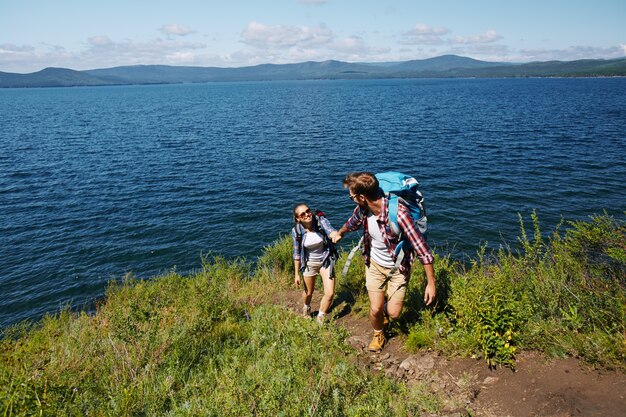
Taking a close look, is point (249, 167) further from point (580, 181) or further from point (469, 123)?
point (469, 123)

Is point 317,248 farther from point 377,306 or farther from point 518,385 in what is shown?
point 518,385

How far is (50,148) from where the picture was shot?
36406mm

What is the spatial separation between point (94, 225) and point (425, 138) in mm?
29643

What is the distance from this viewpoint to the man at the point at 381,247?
16.1ft

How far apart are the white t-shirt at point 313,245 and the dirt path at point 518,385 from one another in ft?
6.18

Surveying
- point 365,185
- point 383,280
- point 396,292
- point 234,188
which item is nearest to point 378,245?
point 383,280

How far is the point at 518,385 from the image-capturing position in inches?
180

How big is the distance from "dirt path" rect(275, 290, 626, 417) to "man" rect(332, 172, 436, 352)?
2.57ft

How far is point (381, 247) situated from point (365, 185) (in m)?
0.97

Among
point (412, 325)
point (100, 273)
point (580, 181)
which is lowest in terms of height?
point (100, 273)

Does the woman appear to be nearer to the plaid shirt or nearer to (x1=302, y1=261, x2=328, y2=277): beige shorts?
(x1=302, y1=261, x2=328, y2=277): beige shorts

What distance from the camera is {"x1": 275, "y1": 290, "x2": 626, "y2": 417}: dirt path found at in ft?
13.4

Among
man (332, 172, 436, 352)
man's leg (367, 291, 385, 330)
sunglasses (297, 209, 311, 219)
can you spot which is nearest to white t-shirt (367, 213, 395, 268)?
man (332, 172, 436, 352)

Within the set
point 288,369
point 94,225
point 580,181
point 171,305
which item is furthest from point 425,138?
point 288,369
